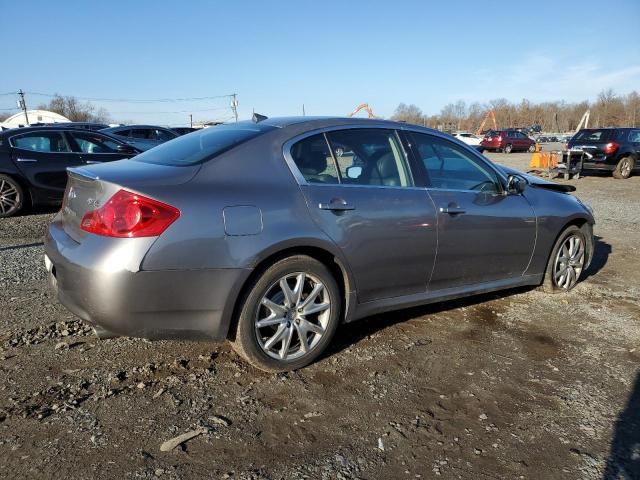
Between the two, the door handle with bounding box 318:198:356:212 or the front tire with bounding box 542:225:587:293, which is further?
the front tire with bounding box 542:225:587:293

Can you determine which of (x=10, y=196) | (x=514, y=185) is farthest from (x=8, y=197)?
(x=514, y=185)

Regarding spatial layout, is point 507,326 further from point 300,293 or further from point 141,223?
point 141,223

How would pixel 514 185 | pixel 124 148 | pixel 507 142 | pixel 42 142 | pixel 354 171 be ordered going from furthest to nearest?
pixel 507 142 → pixel 124 148 → pixel 42 142 → pixel 514 185 → pixel 354 171

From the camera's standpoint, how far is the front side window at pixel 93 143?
346 inches

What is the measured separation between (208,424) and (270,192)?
52.8 inches

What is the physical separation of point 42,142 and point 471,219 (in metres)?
7.32

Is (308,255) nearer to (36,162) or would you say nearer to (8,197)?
(36,162)

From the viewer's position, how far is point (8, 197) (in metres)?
8.05

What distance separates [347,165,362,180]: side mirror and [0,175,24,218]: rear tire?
6655 mm

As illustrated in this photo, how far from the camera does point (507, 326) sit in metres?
4.20

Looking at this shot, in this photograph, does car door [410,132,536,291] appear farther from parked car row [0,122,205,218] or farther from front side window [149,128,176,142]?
front side window [149,128,176,142]

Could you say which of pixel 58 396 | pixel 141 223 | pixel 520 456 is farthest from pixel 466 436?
pixel 58 396

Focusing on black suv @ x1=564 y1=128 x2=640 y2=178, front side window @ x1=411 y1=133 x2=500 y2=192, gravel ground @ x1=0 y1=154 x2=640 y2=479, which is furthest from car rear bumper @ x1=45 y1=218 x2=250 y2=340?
black suv @ x1=564 y1=128 x2=640 y2=178

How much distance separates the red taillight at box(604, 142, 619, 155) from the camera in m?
16.2
